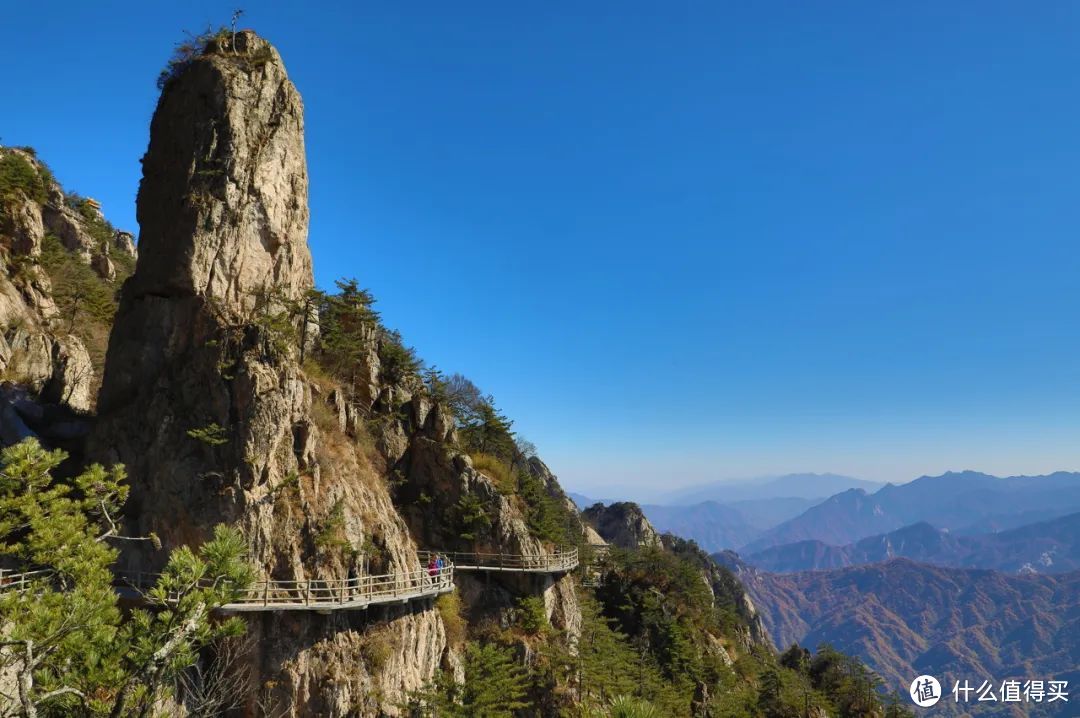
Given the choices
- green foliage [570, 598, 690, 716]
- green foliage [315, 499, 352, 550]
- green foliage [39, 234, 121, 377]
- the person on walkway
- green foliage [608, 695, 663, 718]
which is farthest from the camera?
green foliage [39, 234, 121, 377]

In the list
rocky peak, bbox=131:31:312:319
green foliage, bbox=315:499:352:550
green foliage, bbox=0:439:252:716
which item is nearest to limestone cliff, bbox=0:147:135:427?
rocky peak, bbox=131:31:312:319

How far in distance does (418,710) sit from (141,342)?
25.0 meters

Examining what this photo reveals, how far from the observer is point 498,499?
40.9 metres

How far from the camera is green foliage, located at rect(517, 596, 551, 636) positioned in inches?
1522

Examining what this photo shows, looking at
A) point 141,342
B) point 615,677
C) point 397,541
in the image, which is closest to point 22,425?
point 141,342

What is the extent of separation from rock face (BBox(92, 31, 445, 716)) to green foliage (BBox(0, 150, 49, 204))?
1684cm

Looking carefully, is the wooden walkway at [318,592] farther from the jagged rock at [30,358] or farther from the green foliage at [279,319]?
the jagged rock at [30,358]

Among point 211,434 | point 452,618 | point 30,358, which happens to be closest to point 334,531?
point 211,434

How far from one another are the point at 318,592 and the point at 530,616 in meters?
16.5

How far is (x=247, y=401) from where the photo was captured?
2872cm

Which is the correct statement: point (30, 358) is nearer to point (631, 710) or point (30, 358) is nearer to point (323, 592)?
point (323, 592)

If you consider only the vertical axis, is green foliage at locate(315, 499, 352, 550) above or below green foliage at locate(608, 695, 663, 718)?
above

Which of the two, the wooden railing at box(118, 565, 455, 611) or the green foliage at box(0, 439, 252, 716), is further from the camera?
the wooden railing at box(118, 565, 455, 611)

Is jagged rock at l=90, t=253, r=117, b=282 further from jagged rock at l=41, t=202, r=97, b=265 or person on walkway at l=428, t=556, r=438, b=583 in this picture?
person on walkway at l=428, t=556, r=438, b=583
